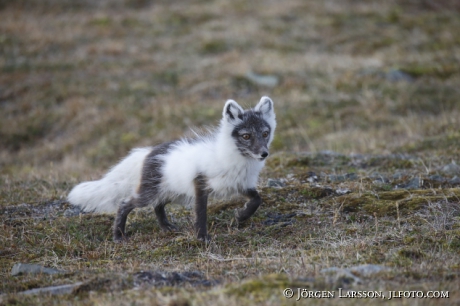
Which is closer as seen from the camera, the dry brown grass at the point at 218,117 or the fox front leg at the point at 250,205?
the dry brown grass at the point at 218,117

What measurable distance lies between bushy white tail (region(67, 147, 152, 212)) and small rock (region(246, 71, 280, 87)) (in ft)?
36.2

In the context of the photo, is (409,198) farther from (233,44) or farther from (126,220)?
(233,44)

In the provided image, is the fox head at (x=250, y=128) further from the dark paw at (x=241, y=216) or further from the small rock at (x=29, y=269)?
the small rock at (x=29, y=269)

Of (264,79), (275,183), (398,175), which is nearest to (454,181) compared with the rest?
(398,175)

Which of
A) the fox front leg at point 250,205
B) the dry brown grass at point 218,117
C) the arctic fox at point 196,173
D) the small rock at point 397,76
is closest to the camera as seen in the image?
the dry brown grass at point 218,117

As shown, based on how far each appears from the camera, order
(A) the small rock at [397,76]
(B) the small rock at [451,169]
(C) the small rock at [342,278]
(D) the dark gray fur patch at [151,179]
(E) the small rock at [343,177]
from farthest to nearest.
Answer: (A) the small rock at [397,76] < (B) the small rock at [451,169] < (E) the small rock at [343,177] < (D) the dark gray fur patch at [151,179] < (C) the small rock at [342,278]

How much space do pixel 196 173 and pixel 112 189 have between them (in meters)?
1.56

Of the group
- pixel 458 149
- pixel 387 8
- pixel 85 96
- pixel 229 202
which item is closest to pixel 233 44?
pixel 85 96

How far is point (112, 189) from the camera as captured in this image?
7.72 meters

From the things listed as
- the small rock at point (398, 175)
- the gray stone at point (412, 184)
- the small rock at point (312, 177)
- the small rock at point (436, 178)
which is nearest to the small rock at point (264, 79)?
the small rock at point (312, 177)

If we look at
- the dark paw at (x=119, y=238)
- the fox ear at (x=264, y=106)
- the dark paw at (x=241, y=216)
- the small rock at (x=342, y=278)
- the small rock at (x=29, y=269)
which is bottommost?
the dark paw at (x=119, y=238)

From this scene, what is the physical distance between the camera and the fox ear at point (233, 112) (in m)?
6.87

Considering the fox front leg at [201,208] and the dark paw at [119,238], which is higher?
the fox front leg at [201,208]

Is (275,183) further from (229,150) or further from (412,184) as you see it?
(412,184)
